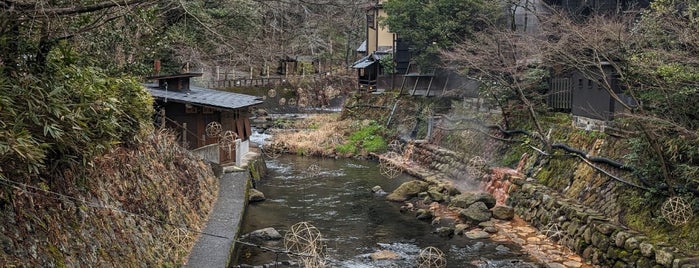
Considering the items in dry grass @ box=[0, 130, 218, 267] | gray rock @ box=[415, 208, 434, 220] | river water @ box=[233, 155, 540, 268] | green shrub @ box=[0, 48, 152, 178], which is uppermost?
green shrub @ box=[0, 48, 152, 178]

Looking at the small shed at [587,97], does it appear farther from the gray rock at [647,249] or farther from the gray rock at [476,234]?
the gray rock at [476,234]

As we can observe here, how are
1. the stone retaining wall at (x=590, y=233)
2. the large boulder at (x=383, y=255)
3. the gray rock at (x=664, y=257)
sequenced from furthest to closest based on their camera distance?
the large boulder at (x=383, y=255) → the stone retaining wall at (x=590, y=233) → the gray rock at (x=664, y=257)

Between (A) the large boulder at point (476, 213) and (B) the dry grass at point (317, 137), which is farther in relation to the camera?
(B) the dry grass at point (317, 137)

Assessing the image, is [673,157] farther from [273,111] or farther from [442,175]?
[273,111]

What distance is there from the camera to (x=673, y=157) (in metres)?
12.6

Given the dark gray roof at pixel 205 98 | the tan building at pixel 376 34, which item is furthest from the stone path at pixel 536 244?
the tan building at pixel 376 34

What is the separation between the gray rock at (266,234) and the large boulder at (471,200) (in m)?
6.80

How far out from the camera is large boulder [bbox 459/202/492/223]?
700 inches

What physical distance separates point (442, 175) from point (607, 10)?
30.9 ft

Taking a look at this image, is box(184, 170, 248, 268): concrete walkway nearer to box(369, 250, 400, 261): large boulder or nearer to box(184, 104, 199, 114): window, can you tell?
box(184, 104, 199, 114): window

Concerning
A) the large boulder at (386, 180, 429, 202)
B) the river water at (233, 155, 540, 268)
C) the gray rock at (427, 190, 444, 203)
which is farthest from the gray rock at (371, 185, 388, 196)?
the gray rock at (427, 190, 444, 203)

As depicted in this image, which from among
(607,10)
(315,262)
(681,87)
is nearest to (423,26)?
(607,10)

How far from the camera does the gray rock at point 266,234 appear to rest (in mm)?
15844

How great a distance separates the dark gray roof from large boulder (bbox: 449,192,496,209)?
363 inches
